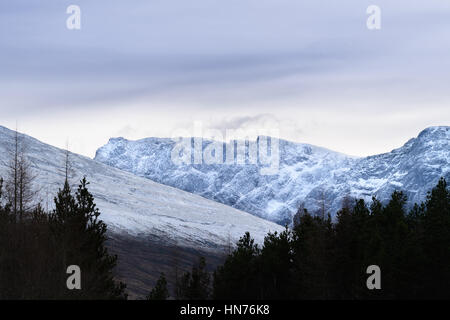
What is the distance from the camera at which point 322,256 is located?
60.1 metres

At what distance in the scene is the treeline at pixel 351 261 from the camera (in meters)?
57.7

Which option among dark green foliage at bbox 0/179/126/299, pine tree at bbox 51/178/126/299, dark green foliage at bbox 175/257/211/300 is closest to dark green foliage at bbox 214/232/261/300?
dark green foliage at bbox 175/257/211/300

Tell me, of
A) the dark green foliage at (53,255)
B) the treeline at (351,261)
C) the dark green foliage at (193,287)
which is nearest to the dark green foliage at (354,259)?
the treeline at (351,261)

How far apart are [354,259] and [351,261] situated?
476 millimetres

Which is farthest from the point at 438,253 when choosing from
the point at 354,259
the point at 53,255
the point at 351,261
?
the point at 53,255

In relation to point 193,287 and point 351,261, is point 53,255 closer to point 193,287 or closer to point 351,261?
point 193,287

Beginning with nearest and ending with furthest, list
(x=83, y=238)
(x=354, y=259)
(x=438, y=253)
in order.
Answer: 1. (x=83, y=238)
2. (x=438, y=253)
3. (x=354, y=259)

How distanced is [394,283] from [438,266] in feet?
Answer: 22.6

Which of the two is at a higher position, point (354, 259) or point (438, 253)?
point (438, 253)

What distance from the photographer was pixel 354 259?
62375 millimetres
